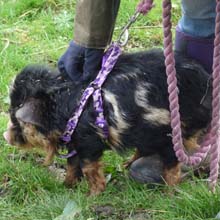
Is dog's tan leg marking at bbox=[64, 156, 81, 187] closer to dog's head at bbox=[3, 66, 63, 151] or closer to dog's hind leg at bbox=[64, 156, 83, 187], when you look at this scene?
dog's hind leg at bbox=[64, 156, 83, 187]

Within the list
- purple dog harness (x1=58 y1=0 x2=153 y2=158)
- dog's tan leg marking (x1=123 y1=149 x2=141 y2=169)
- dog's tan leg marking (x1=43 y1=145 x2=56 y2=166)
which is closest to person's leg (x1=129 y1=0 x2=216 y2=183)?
dog's tan leg marking (x1=123 y1=149 x2=141 y2=169)

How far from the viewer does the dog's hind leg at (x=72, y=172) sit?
3852mm

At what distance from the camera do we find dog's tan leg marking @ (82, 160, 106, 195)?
3.69m

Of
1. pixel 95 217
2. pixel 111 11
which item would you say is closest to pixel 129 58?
pixel 111 11

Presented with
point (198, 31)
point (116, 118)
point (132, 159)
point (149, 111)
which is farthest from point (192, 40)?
point (132, 159)

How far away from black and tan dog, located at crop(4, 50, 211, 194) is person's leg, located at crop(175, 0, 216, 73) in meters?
0.23

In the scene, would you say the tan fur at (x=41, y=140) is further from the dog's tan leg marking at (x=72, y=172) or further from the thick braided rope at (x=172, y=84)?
the thick braided rope at (x=172, y=84)

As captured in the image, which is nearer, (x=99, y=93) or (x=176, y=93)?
(x=176, y=93)

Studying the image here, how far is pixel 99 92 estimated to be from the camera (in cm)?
348

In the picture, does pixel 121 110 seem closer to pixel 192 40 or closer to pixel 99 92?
pixel 99 92

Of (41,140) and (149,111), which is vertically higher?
(149,111)

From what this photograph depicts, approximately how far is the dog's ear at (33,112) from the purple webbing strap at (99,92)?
184 mm

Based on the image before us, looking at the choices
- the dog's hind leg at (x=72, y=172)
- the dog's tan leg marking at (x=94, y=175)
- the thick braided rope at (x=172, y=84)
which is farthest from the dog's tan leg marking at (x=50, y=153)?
the thick braided rope at (x=172, y=84)

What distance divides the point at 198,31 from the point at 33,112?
105cm
